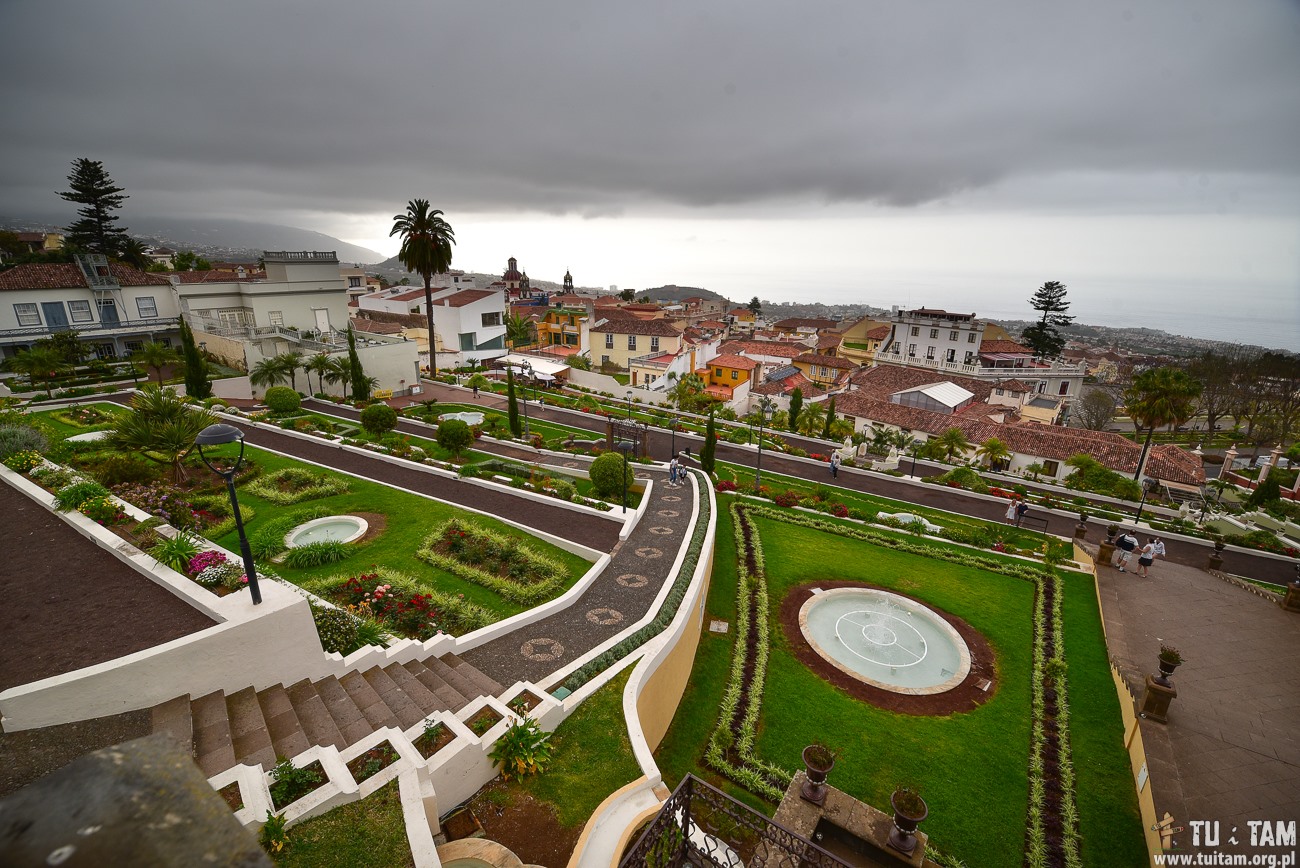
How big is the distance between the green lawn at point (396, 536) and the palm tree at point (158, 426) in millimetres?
2732

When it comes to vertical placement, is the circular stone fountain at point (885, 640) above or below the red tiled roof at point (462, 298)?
below

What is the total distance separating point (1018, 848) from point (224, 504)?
2458 centimetres

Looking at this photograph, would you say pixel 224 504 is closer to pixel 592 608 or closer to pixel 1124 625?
pixel 592 608

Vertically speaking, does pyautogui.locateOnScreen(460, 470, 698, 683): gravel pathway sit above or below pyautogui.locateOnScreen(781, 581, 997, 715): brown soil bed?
above

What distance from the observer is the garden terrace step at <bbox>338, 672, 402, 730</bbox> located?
9.34 m

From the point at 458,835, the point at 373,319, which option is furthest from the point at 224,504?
the point at 373,319

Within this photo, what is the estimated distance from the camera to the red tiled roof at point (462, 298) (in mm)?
59000

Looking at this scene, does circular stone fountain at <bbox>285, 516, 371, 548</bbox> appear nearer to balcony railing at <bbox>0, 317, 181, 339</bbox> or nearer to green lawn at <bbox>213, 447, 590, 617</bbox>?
green lawn at <bbox>213, 447, 590, 617</bbox>

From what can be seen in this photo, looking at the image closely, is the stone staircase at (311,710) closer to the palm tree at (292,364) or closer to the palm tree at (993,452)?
the palm tree at (292,364)

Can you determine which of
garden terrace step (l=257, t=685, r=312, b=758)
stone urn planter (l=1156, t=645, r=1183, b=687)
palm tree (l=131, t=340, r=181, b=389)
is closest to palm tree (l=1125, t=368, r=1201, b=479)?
stone urn planter (l=1156, t=645, r=1183, b=687)

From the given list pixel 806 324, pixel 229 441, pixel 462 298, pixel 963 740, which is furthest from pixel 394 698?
pixel 806 324

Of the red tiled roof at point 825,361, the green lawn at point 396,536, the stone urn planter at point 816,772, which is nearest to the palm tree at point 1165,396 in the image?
the stone urn planter at point 816,772

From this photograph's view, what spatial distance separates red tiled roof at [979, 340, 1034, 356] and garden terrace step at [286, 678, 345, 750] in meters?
74.3

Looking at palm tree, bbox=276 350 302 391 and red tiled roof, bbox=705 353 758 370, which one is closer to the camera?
palm tree, bbox=276 350 302 391
